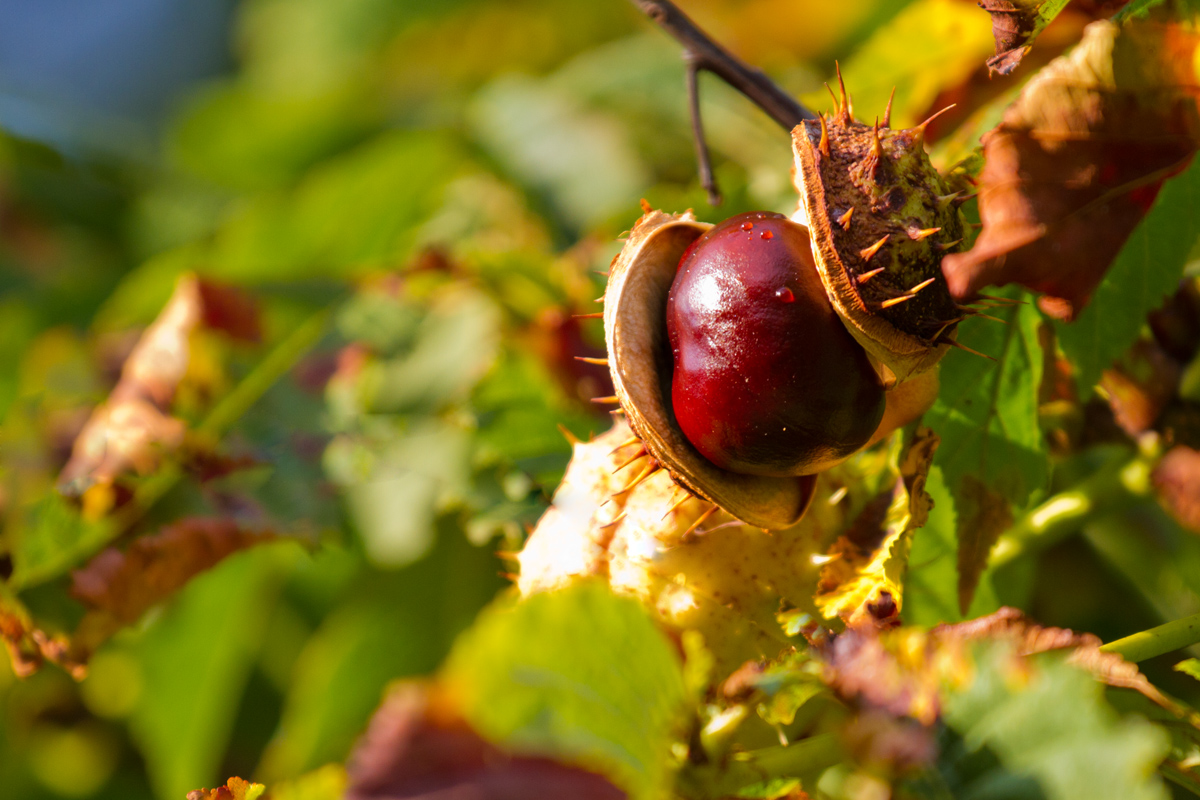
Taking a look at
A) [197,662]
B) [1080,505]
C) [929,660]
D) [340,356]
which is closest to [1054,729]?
[929,660]

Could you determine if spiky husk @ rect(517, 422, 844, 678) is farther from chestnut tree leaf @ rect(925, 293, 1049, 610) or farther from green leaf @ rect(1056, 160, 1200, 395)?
green leaf @ rect(1056, 160, 1200, 395)

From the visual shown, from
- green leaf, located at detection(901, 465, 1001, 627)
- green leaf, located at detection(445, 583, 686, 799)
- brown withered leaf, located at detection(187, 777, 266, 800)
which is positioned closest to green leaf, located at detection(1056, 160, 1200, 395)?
green leaf, located at detection(901, 465, 1001, 627)

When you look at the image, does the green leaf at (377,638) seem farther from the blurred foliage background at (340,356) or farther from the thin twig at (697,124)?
the thin twig at (697,124)

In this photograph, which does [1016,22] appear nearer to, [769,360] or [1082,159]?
[1082,159]

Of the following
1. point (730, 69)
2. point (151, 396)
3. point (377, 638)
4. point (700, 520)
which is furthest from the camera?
point (377, 638)

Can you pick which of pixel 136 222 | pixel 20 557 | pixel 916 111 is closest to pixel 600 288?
pixel 916 111

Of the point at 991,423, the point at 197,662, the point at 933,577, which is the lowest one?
the point at 197,662

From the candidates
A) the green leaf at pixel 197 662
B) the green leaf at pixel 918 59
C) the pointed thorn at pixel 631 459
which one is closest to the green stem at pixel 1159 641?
the pointed thorn at pixel 631 459

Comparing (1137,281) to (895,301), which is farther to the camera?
(1137,281)
